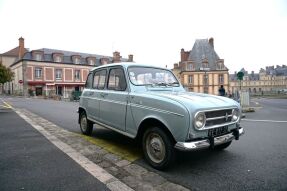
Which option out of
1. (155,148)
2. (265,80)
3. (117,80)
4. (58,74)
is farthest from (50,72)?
(265,80)

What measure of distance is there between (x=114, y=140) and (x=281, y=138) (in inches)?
189

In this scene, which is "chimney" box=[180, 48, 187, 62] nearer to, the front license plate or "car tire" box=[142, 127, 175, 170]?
the front license plate

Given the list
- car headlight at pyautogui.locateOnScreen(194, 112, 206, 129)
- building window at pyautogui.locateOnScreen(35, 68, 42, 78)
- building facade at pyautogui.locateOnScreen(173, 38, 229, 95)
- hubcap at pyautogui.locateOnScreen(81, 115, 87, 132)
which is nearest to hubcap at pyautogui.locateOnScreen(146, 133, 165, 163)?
car headlight at pyautogui.locateOnScreen(194, 112, 206, 129)

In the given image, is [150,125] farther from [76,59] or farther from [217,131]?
[76,59]

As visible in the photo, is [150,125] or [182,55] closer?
[150,125]

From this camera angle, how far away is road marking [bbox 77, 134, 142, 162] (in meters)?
4.87

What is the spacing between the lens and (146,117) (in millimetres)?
4184

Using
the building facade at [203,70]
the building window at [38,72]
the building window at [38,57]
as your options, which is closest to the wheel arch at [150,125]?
the building window at [38,72]

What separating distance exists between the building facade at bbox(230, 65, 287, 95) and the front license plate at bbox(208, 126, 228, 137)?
10924 centimetres

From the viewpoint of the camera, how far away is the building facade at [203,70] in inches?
2066

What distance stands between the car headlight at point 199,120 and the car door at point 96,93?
2.88 meters

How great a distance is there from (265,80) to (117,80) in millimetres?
122193

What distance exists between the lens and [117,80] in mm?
5242

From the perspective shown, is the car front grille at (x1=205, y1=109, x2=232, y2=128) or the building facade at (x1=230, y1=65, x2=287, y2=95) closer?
the car front grille at (x1=205, y1=109, x2=232, y2=128)
